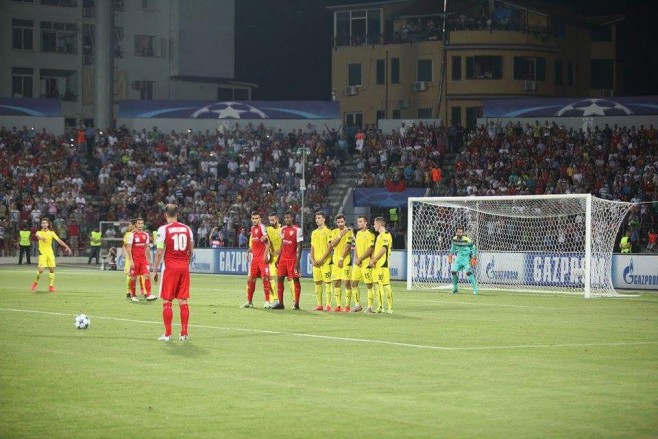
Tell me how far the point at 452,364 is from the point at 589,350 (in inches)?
125

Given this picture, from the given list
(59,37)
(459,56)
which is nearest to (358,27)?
(459,56)

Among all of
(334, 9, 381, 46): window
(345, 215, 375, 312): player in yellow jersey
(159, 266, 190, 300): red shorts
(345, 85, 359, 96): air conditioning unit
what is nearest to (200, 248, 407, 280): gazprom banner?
(345, 215, 375, 312): player in yellow jersey

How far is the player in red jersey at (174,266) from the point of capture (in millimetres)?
18875

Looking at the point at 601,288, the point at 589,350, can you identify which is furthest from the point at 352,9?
the point at 589,350

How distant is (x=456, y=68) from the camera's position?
7894cm

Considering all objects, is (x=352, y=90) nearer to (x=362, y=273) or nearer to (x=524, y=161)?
(x=524, y=161)

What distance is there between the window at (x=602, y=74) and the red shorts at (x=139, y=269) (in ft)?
190

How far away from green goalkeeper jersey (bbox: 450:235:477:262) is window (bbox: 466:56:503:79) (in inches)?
1696

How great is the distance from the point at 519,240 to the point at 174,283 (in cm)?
2513

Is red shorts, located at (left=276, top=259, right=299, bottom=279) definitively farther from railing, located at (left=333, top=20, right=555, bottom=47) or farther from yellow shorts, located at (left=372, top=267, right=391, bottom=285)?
railing, located at (left=333, top=20, right=555, bottom=47)

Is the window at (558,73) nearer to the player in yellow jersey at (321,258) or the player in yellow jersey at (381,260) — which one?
the player in yellow jersey at (321,258)

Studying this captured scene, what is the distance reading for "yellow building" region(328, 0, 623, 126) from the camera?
257 feet

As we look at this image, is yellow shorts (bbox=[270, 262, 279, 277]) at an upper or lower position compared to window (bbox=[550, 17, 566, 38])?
lower

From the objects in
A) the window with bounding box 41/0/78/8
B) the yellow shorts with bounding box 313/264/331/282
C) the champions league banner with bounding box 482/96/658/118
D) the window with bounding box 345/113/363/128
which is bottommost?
the yellow shorts with bounding box 313/264/331/282
